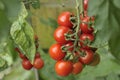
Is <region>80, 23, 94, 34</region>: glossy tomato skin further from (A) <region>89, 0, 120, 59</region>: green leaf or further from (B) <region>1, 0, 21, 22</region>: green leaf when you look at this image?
(B) <region>1, 0, 21, 22</region>: green leaf

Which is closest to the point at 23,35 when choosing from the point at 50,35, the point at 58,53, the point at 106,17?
the point at 58,53

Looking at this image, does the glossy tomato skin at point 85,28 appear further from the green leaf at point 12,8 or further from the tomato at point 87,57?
the green leaf at point 12,8

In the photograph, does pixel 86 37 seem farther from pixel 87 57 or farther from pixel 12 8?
pixel 12 8

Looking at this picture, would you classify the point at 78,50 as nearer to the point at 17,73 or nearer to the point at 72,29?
the point at 72,29

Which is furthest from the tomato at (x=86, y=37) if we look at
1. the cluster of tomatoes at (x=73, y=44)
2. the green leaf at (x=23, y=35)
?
the green leaf at (x=23, y=35)

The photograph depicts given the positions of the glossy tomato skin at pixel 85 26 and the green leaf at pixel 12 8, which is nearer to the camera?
the green leaf at pixel 12 8

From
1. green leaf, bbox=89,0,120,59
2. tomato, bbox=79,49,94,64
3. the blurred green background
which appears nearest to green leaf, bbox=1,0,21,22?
the blurred green background
